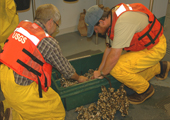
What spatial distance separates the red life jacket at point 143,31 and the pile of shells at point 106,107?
0.52 meters

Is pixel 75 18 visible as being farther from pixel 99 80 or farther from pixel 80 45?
pixel 99 80

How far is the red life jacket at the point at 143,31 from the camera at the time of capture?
5.30 ft

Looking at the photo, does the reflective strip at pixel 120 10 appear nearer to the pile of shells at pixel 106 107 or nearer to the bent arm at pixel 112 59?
the bent arm at pixel 112 59

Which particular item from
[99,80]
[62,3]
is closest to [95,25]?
[99,80]

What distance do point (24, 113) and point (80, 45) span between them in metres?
1.98

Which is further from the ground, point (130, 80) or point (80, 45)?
point (130, 80)

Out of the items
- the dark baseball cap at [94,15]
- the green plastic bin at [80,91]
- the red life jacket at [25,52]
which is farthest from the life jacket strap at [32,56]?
the dark baseball cap at [94,15]

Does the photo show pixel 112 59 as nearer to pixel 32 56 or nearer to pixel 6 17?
pixel 32 56

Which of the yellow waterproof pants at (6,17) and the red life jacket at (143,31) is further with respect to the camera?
the yellow waterproof pants at (6,17)

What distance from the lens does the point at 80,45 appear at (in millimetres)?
3287

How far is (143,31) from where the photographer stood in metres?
1.67

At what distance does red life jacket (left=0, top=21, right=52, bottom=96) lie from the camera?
1296 mm

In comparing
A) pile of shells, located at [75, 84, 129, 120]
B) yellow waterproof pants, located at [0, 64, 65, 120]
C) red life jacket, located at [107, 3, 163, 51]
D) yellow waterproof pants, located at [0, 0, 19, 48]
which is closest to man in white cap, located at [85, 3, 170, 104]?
red life jacket, located at [107, 3, 163, 51]

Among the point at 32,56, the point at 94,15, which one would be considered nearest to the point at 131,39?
the point at 94,15
